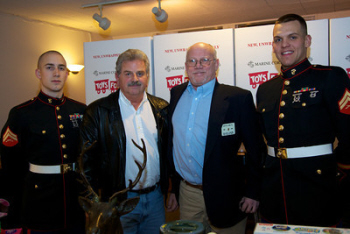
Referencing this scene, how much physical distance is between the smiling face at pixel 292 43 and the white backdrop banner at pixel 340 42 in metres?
1.00

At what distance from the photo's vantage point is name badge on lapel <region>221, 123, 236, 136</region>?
78.0 inches

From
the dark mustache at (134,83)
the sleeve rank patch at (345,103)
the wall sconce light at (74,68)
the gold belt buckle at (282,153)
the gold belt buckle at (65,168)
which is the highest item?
the wall sconce light at (74,68)

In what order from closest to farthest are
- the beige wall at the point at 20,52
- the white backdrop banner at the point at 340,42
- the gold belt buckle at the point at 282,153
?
the gold belt buckle at the point at 282,153 < the white backdrop banner at the point at 340,42 < the beige wall at the point at 20,52

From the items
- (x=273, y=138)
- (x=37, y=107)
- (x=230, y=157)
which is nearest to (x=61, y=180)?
(x=37, y=107)

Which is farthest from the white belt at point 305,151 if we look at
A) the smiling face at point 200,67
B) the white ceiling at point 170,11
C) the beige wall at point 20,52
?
the beige wall at point 20,52

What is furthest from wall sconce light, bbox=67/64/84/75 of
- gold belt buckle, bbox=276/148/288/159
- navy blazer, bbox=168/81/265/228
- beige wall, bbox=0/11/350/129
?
gold belt buckle, bbox=276/148/288/159

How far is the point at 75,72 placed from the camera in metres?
6.67

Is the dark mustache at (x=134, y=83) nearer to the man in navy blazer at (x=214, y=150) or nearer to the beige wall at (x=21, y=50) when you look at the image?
the man in navy blazer at (x=214, y=150)

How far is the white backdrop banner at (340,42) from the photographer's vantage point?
2691 mm

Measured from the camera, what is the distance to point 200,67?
213cm

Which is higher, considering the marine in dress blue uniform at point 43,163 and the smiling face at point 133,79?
the smiling face at point 133,79

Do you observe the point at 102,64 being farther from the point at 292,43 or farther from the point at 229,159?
the point at 292,43

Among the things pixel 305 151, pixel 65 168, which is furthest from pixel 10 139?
pixel 305 151

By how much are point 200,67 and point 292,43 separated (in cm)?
61
